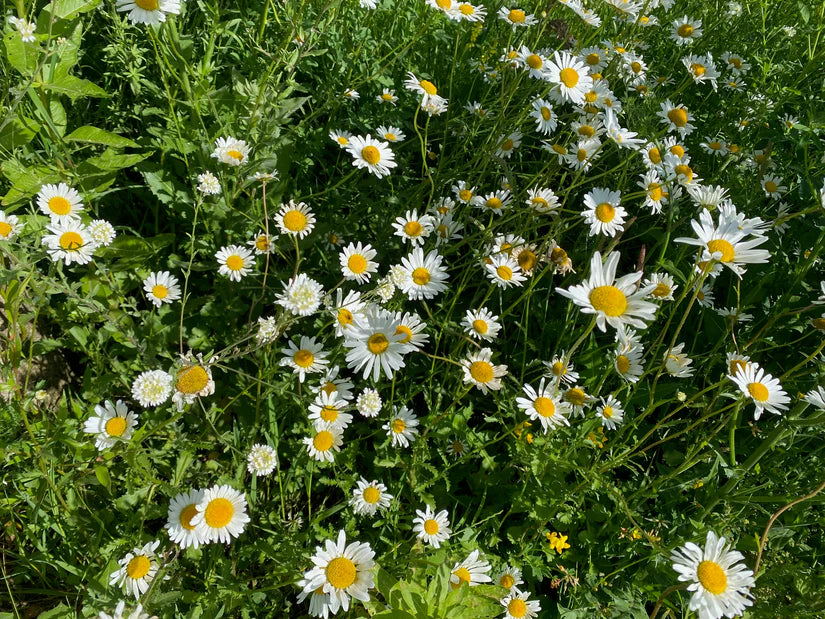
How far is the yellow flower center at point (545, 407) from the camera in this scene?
2.14 metres

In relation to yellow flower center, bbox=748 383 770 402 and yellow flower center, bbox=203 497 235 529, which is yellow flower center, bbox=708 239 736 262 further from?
yellow flower center, bbox=203 497 235 529

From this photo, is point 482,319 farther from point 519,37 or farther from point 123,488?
point 519,37

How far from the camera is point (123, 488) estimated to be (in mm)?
2068

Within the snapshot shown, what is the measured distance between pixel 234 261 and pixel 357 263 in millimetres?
493

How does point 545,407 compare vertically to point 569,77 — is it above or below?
below

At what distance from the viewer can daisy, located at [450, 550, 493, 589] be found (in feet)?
6.17

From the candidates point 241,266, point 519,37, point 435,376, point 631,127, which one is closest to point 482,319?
point 435,376

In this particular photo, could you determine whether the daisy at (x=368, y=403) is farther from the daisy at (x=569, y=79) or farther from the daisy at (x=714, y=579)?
the daisy at (x=569, y=79)

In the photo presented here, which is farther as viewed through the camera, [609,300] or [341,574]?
[341,574]

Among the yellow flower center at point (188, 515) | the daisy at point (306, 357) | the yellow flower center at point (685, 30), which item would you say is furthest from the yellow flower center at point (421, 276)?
the yellow flower center at point (685, 30)

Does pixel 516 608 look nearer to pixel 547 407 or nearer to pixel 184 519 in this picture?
pixel 547 407

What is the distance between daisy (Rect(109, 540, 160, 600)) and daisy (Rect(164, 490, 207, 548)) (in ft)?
0.21

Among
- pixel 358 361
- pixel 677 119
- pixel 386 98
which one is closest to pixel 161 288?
pixel 358 361

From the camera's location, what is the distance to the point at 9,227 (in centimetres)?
201
